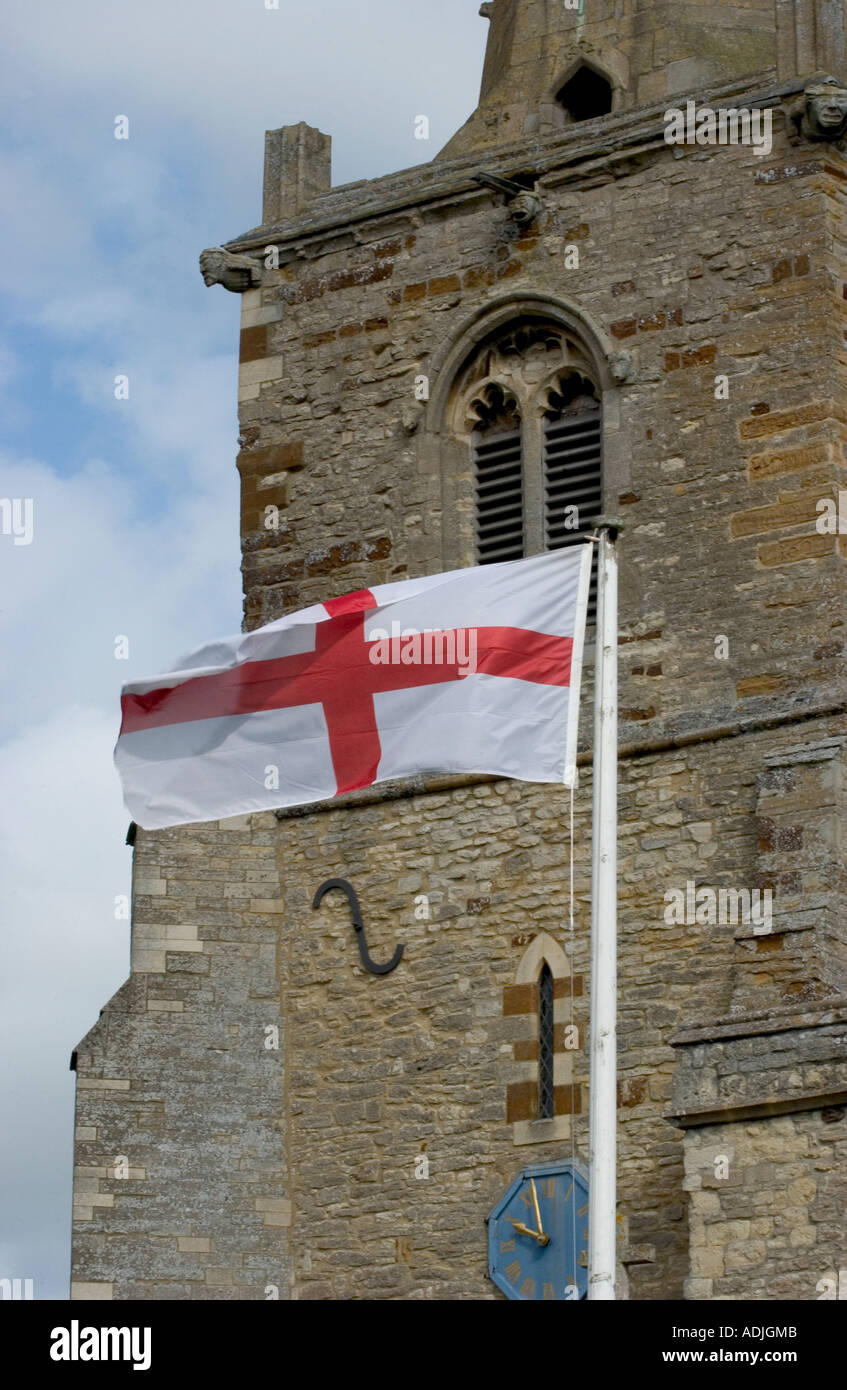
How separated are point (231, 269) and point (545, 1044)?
6.79 meters

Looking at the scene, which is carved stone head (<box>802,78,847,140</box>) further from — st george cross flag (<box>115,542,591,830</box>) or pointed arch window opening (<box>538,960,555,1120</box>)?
st george cross flag (<box>115,542,591,830</box>)

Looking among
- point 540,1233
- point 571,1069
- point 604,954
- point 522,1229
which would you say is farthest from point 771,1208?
point 604,954

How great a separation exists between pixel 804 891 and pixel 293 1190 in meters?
4.21

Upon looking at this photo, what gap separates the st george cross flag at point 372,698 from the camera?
18797mm

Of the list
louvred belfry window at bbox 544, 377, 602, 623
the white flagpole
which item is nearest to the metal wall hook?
louvred belfry window at bbox 544, 377, 602, 623

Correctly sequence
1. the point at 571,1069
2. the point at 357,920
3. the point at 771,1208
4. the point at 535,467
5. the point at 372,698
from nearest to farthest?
the point at 372,698 → the point at 771,1208 → the point at 571,1069 → the point at 357,920 → the point at 535,467

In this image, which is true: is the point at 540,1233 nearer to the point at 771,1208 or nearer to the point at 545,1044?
the point at 545,1044

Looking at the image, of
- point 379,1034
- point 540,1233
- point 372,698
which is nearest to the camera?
point 372,698

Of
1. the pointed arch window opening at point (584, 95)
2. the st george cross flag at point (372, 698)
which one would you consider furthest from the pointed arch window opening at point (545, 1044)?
the pointed arch window opening at point (584, 95)

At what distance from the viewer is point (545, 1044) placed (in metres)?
24.4

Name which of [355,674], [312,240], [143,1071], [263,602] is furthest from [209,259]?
[355,674]

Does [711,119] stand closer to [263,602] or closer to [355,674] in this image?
[263,602]

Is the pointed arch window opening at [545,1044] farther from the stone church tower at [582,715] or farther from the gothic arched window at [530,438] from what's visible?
the gothic arched window at [530,438]

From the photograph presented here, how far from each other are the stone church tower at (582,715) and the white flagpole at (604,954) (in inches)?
190
